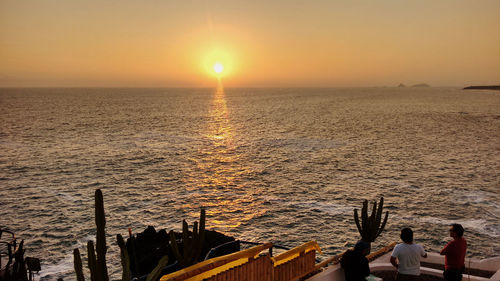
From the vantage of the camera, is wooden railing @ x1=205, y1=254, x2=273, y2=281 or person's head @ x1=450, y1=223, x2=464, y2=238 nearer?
wooden railing @ x1=205, y1=254, x2=273, y2=281

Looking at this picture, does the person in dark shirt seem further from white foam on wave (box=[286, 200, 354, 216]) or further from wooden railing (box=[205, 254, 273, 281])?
white foam on wave (box=[286, 200, 354, 216])

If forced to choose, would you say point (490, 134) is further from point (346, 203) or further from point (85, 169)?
point (85, 169)

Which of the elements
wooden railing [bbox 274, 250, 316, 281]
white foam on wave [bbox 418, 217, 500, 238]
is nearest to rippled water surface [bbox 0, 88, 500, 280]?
white foam on wave [bbox 418, 217, 500, 238]

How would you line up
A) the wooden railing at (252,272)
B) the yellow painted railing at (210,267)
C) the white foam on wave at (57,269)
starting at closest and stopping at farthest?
the yellow painted railing at (210,267) → the wooden railing at (252,272) → the white foam on wave at (57,269)

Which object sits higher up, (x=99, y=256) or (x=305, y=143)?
(x=99, y=256)

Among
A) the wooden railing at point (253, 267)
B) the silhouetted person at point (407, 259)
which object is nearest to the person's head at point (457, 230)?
the silhouetted person at point (407, 259)

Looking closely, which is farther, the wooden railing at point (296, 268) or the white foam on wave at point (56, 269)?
the white foam on wave at point (56, 269)

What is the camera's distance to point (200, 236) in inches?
460

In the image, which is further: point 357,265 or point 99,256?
point 357,265

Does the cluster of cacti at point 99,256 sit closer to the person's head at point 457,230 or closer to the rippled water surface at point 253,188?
the person's head at point 457,230

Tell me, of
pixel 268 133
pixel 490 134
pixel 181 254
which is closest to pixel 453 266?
pixel 181 254

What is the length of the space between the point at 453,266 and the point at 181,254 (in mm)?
7603

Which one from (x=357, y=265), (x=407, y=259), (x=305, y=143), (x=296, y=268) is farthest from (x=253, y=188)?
(x=305, y=143)

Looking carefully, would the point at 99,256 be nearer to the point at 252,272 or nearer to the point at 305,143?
the point at 252,272
